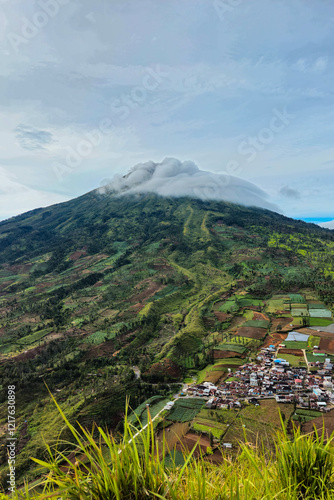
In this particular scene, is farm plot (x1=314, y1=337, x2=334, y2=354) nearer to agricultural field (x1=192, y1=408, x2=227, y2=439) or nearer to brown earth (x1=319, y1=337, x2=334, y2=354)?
brown earth (x1=319, y1=337, x2=334, y2=354)

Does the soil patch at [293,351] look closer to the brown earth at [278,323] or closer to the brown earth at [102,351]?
the brown earth at [278,323]

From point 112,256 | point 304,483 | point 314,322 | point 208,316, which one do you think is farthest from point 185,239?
point 304,483

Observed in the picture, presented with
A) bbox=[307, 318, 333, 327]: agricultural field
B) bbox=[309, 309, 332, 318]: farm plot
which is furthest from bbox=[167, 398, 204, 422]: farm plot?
bbox=[309, 309, 332, 318]: farm plot

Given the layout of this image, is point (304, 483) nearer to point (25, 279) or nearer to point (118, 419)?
point (118, 419)

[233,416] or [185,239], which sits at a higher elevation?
[185,239]

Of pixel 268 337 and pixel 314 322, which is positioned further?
pixel 314 322
